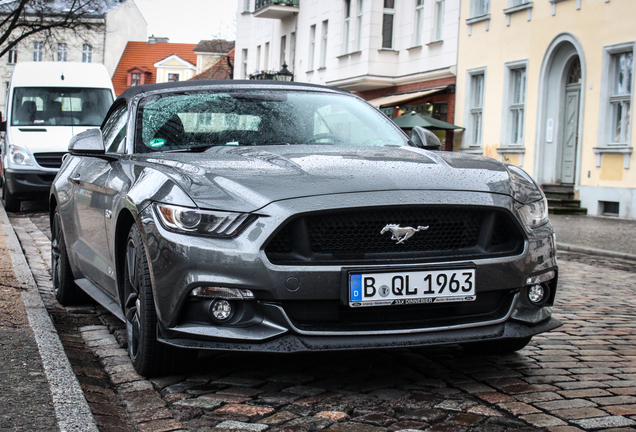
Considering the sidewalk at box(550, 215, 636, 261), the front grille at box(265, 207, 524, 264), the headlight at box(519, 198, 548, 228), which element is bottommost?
the sidewalk at box(550, 215, 636, 261)

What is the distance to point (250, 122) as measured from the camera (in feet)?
17.0

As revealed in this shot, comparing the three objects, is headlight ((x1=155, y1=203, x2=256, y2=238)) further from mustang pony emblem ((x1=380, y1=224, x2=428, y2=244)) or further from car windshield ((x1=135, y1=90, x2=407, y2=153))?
car windshield ((x1=135, y1=90, x2=407, y2=153))

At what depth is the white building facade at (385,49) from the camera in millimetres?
27484

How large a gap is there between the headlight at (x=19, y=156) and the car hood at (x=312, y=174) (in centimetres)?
1185

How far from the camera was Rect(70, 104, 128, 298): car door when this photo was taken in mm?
5047

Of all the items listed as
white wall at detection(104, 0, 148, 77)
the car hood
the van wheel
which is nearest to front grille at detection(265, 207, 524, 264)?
the car hood

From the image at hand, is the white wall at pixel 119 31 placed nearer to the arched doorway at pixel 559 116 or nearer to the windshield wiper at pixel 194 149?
the arched doorway at pixel 559 116

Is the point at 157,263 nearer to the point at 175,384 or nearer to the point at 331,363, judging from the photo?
the point at 175,384

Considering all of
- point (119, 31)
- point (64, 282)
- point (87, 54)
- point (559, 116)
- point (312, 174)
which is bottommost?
point (64, 282)

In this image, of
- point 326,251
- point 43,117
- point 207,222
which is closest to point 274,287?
point 326,251

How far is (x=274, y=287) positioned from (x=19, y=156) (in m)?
13.2

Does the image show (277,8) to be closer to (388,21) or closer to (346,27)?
(346,27)

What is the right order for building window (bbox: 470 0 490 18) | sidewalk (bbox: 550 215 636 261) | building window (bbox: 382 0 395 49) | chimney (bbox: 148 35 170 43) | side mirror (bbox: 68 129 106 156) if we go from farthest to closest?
chimney (bbox: 148 35 170 43), building window (bbox: 382 0 395 49), building window (bbox: 470 0 490 18), sidewalk (bbox: 550 215 636 261), side mirror (bbox: 68 129 106 156)

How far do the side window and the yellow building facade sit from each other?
15057 millimetres
